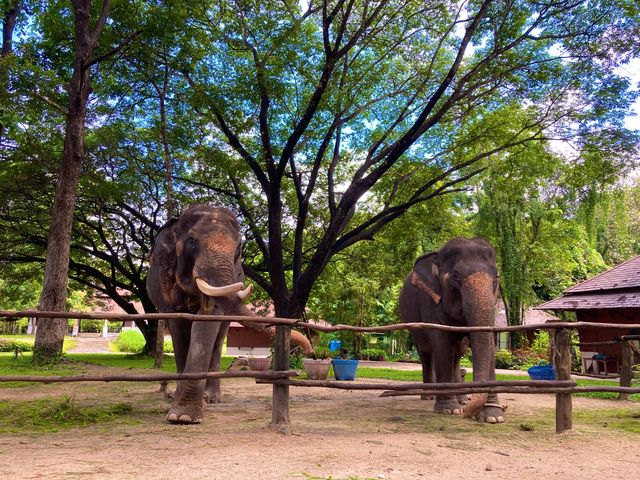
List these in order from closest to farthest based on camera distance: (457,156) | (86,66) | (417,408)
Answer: (417,408), (86,66), (457,156)

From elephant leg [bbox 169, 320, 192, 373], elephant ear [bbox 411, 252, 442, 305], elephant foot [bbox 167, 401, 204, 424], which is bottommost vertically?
elephant foot [bbox 167, 401, 204, 424]

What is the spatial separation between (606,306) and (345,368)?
937 cm

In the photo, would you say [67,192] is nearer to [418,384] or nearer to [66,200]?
[66,200]

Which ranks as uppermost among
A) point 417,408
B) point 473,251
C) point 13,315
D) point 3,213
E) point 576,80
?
point 576,80

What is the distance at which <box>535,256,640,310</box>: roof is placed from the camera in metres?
16.5

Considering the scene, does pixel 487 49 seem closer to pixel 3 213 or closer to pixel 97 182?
pixel 97 182

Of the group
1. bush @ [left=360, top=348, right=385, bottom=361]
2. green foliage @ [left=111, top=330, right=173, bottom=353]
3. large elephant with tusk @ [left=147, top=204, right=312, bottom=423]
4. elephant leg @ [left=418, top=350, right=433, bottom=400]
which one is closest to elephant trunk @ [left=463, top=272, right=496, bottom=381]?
large elephant with tusk @ [left=147, top=204, right=312, bottom=423]

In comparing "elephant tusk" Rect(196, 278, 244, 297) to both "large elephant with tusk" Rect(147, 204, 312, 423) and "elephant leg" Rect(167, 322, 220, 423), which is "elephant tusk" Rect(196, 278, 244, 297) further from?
"elephant leg" Rect(167, 322, 220, 423)

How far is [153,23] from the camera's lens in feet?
39.4

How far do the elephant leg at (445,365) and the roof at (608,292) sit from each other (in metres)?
10.2

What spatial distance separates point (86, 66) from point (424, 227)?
11573 millimetres

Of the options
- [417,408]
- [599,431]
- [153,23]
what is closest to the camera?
[599,431]

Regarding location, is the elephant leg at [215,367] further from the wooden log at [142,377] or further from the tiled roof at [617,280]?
the tiled roof at [617,280]

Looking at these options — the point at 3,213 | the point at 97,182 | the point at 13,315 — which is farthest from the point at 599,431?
the point at 3,213
